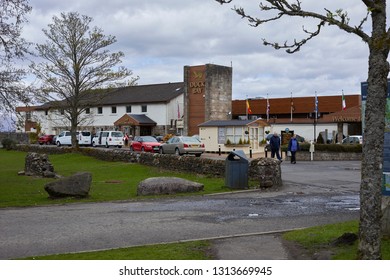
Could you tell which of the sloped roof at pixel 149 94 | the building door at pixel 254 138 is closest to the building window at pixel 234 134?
the building door at pixel 254 138

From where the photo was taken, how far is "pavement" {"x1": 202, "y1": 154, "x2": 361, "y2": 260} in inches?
321

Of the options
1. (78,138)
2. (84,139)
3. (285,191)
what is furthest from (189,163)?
(78,138)

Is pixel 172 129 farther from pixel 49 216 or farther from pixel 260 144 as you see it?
pixel 49 216

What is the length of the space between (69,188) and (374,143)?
12606mm

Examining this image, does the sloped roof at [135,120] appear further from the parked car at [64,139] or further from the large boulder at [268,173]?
the large boulder at [268,173]

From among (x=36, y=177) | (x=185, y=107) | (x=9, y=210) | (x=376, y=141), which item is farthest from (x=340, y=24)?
(x=185, y=107)

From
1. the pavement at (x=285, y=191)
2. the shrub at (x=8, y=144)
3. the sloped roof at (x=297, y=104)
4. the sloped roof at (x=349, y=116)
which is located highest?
the sloped roof at (x=297, y=104)

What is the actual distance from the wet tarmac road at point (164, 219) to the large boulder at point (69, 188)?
1.54 meters

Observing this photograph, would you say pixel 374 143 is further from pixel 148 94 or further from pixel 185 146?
pixel 148 94

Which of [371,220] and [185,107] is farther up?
[185,107]

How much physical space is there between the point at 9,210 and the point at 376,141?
11.5 metres

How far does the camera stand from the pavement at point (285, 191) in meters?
8.16

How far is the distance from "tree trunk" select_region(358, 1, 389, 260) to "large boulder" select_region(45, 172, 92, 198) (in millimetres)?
12183

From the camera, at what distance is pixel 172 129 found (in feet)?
233
